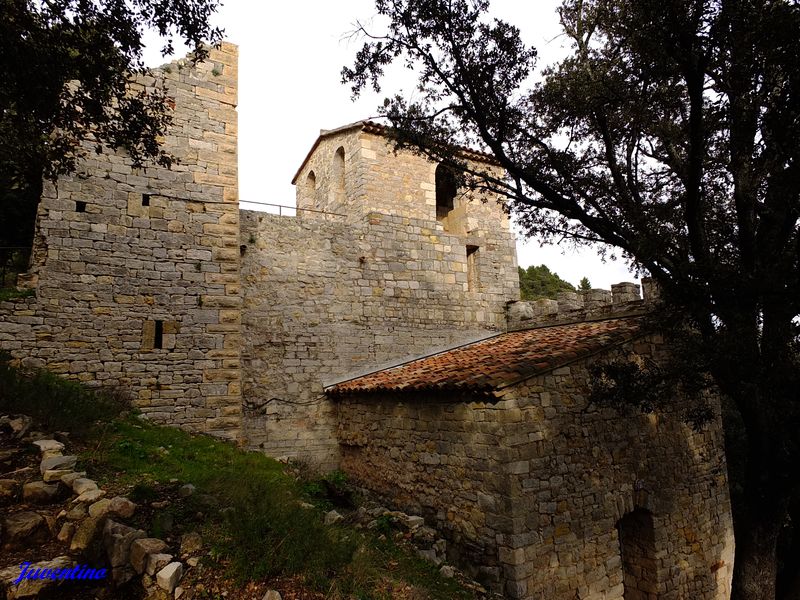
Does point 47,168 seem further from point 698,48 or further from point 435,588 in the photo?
point 698,48

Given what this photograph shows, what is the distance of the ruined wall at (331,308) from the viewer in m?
9.79

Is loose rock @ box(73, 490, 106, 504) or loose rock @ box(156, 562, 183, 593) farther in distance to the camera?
loose rock @ box(73, 490, 106, 504)

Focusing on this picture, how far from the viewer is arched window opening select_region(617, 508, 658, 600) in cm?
785

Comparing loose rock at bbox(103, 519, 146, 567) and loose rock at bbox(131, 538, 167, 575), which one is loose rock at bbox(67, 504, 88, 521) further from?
loose rock at bbox(131, 538, 167, 575)

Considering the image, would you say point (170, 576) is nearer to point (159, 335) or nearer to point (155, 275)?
point (159, 335)

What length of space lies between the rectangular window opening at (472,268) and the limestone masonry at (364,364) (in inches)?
62.2

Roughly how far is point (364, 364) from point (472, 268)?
4.16 metres

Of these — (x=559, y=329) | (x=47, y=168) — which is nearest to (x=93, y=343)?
(x=47, y=168)

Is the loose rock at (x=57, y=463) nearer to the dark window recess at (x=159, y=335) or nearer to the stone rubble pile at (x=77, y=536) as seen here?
the stone rubble pile at (x=77, y=536)

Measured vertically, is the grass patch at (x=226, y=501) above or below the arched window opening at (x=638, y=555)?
above

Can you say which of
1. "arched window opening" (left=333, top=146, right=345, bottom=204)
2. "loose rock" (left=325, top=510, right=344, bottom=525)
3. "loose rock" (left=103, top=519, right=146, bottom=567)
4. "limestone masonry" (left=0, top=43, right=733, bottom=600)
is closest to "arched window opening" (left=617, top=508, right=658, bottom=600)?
"limestone masonry" (left=0, top=43, right=733, bottom=600)

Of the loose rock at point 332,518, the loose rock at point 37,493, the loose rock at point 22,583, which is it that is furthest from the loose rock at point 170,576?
the loose rock at point 332,518

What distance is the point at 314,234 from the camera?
1084 centimetres

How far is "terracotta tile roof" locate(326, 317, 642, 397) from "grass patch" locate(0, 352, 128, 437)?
4.25m
